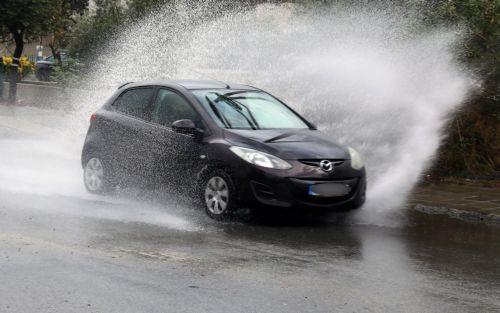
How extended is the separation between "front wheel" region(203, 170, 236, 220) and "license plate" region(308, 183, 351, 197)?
2.71ft

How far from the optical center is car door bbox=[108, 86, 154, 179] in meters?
10.6

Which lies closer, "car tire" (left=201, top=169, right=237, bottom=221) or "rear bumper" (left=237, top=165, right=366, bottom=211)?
"rear bumper" (left=237, top=165, right=366, bottom=211)

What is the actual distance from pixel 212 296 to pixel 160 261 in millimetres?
1197

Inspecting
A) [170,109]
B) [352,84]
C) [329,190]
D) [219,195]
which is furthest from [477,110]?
[219,195]

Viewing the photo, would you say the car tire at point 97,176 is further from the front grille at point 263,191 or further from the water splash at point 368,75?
the water splash at point 368,75

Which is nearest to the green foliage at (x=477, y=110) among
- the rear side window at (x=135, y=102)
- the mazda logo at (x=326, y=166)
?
the mazda logo at (x=326, y=166)

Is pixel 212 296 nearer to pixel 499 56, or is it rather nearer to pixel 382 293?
pixel 382 293

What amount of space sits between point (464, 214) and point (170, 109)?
3.79 meters

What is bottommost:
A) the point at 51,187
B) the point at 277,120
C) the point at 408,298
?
the point at 51,187

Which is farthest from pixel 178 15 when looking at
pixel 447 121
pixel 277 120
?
pixel 277 120

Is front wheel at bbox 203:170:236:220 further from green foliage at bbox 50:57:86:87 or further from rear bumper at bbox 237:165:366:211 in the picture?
green foliage at bbox 50:57:86:87

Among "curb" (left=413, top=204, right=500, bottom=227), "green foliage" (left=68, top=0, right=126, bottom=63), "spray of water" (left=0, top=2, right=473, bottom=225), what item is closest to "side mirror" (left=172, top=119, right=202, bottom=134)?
"spray of water" (left=0, top=2, right=473, bottom=225)

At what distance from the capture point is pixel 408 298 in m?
6.41

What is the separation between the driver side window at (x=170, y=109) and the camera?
33.8ft
